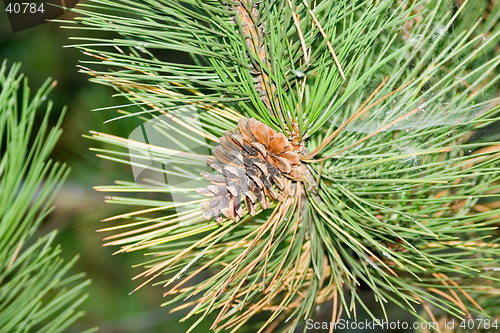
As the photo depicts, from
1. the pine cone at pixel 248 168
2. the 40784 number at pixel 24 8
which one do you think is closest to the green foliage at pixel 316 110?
the pine cone at pixel 248 168

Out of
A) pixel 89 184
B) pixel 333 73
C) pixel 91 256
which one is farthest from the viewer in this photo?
pixel 91 256

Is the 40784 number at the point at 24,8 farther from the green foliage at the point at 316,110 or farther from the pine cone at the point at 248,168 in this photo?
the pine cone at the point at 248,168

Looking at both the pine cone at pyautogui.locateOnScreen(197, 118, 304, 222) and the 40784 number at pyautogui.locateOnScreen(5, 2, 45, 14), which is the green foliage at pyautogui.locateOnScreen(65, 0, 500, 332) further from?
the 40784 number at pyautogui.locateOnScreen(5, 2, 45, 14)

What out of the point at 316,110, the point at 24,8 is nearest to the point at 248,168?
the point at 316,110

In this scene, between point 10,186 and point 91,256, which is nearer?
point 10,186

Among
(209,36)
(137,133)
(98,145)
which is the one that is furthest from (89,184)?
(209,36)

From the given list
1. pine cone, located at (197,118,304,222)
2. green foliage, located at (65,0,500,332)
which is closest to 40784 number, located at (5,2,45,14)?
green foliage, located at (65,0,500,332)

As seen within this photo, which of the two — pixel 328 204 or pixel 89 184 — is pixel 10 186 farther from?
pixel 89 184
